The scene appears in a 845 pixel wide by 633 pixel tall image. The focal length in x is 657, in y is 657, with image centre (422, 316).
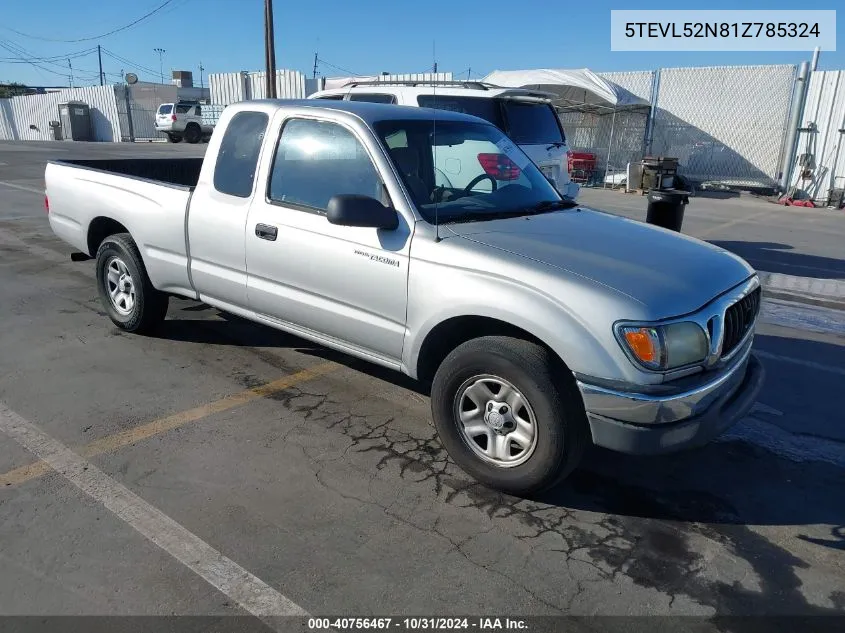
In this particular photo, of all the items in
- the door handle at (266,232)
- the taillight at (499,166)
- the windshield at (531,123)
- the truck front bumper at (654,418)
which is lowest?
the truck front bumper at (654,418)

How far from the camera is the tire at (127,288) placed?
16.9 ft

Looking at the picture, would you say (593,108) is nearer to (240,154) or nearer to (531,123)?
(531,123)

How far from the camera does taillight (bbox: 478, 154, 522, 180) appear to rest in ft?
14.2

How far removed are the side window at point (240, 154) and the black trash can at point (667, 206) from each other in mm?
5683

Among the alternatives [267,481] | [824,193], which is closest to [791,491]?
[267,481]

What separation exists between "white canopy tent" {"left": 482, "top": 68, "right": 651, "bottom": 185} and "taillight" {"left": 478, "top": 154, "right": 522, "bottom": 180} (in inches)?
632

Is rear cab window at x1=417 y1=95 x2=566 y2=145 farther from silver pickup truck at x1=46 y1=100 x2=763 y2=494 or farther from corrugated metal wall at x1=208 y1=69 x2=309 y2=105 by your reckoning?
corrugated metal wall at x1=208 y1=69 x2=309 y2=105

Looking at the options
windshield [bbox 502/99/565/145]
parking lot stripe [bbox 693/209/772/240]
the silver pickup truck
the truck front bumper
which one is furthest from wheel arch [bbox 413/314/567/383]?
parking lot stripe [bbox 693/209/772/240]

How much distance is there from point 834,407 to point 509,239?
2766 mm

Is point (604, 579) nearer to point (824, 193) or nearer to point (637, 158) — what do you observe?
point (824, 193)

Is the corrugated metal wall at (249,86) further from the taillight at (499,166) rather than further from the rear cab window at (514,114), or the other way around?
the taillight at (499,166)

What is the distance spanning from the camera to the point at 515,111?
29.9 ft

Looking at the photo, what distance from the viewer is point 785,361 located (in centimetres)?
534

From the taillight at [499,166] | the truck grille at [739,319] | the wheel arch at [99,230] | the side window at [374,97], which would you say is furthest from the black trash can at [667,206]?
the wheel arch at [99,230]
